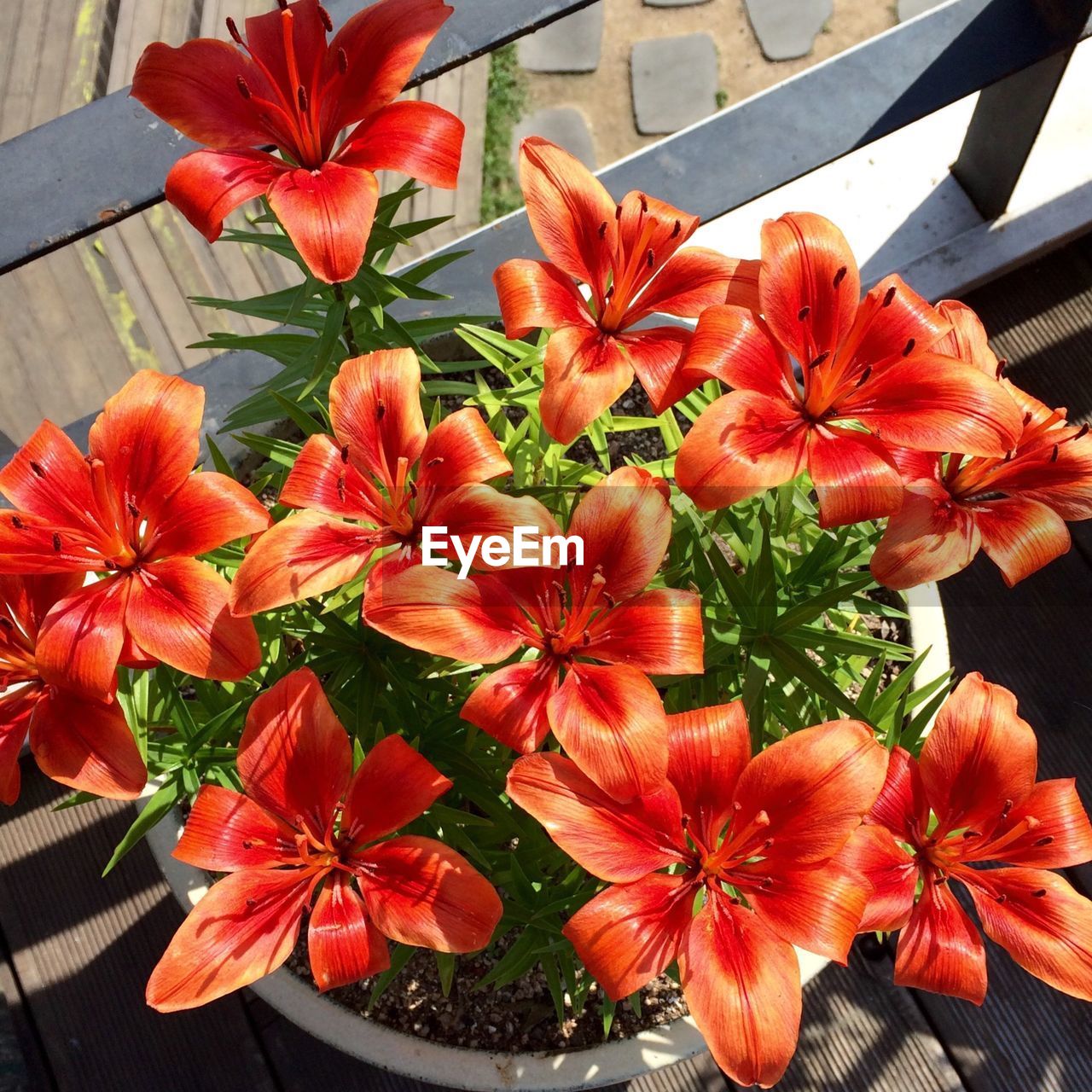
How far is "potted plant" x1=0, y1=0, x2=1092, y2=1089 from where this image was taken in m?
0.71

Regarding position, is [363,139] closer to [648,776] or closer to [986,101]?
[648,776]

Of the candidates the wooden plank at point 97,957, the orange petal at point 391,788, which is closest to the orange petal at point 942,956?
the orange petal at point 391,788

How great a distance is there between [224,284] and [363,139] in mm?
1340

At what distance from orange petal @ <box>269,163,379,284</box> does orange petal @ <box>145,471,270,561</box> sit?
15 centimetres

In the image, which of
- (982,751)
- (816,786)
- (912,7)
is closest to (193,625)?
(816,786)

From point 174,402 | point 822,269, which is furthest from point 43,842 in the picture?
point 822,269

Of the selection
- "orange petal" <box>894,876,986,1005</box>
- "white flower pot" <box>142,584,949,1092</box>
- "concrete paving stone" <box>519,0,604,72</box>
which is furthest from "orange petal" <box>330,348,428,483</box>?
"concrete paving stone" <box>519,0,604,72</box>

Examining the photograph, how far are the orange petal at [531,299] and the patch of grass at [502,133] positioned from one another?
1.45 m

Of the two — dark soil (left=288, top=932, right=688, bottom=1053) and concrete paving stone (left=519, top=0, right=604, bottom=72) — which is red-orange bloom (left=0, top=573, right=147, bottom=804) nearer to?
dark soil (left=288, top=932, right=688, bottom=1053)

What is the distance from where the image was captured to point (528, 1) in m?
1.06

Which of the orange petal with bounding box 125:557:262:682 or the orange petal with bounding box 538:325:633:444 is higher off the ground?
the orange petal with bounding box 538:325:633:444

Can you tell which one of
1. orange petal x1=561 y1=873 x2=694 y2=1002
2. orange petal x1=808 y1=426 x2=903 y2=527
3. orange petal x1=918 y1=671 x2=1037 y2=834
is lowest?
orange petal x1=918 y1=671 x2=1037 y2=834

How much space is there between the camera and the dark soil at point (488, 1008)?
1.31 meters

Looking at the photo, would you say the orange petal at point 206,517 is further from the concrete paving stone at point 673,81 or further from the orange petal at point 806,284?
the concrete paving stone at point 673,81
